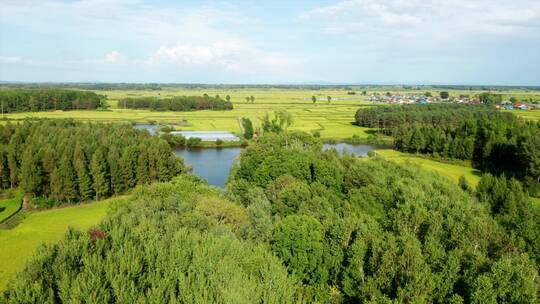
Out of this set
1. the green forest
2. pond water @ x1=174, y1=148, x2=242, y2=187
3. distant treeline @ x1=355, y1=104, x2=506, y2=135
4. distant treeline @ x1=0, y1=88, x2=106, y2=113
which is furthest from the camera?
distant treeline @ x1=0, y1=88, x2=106, y2=113

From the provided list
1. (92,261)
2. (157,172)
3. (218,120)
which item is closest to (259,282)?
(92,261)

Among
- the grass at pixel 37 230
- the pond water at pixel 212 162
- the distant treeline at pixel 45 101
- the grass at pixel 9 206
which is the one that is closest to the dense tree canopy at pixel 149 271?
the grass at pixel 37 230

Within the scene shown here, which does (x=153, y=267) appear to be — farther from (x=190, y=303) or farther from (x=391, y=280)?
(x=391, y=280)

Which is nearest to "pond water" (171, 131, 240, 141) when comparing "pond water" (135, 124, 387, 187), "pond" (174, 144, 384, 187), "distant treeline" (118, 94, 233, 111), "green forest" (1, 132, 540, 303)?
"pond water" (135, 124, 387, 187)

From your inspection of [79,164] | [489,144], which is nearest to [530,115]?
[489,144]

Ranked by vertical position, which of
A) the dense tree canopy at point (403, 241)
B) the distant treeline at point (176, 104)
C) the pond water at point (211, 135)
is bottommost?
the pond water at point (211, 135)

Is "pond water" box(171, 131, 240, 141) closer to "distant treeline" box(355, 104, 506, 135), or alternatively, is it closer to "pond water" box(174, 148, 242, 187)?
"pond water" box(174, 148, 242, 187)

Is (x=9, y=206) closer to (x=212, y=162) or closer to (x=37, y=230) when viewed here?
(x=37, y=230)

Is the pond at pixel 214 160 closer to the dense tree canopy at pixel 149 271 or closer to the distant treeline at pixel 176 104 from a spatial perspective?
the dense tree canopy at pixel 149 271
